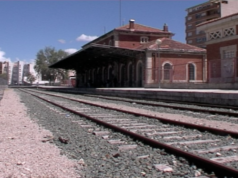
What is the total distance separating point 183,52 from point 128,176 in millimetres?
35595

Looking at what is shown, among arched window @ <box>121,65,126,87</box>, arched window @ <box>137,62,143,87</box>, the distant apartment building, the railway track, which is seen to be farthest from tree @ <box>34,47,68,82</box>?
the railway track

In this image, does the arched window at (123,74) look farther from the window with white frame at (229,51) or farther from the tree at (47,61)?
the tree at (47,61)

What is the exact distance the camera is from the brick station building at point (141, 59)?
29219mm

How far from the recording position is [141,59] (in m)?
37.0

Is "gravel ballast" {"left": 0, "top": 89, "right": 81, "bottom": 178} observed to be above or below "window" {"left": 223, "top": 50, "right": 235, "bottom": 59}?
below

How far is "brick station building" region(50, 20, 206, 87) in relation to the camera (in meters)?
29.2

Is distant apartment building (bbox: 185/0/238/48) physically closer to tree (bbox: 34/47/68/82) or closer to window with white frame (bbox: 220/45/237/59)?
tree (bbox: 34/47/68/82)

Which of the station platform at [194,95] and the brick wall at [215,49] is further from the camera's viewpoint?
the brick wall at [215,49]

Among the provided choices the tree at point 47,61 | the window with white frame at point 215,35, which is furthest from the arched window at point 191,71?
the tree at point 47,61

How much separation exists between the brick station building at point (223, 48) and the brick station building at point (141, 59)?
275 cm

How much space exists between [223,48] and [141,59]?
14.4 meters

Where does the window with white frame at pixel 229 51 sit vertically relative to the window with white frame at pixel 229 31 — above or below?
below

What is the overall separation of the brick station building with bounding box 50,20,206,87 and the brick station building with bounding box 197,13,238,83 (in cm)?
275

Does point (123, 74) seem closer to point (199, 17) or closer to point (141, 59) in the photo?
point (141, 59)
